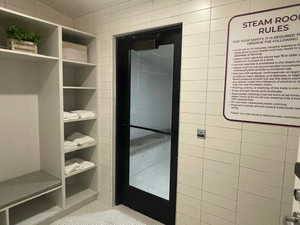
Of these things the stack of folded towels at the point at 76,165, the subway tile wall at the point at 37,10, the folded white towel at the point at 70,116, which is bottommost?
the stack of folded towels at the point at 76,165

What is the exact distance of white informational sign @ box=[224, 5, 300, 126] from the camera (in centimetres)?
126

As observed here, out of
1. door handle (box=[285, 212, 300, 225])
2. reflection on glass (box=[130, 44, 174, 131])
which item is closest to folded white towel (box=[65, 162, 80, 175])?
reflection on glass (box=[130, 44, 174, 131])

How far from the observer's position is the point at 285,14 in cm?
126

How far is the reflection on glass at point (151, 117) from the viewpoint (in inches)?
77.3

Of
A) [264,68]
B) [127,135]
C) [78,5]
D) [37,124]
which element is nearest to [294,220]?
[264,68]

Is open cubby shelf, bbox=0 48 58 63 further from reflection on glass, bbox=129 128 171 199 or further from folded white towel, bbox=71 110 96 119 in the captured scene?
reflection on glass, bbox=129 128 171 199

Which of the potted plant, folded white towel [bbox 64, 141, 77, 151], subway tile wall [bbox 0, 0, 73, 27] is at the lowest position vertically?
folded white towel [bbox 64, 141, 77, 151]

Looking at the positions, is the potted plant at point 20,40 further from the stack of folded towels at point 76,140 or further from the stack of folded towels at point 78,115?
the stack of folded towels at point 76,140

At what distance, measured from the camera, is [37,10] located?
2188mm

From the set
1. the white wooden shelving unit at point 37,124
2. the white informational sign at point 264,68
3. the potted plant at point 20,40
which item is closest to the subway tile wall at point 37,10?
the white wooden shelving unit at point 37,124

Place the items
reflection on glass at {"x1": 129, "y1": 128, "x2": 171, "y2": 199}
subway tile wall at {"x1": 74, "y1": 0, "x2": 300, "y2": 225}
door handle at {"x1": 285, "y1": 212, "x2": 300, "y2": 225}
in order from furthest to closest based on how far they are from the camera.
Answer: reflection on glass at {"x1": 129, "y1": 128, "x2": 171, "y2": 199}
subway tile wall at {"x1": 74, "y1": 0, "x2": 300, "y2": 225}
door handle at {"x1": 285, "y1": 212, "x2": 300, "y2": 225}

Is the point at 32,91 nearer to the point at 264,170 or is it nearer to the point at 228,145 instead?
the point at 228,145

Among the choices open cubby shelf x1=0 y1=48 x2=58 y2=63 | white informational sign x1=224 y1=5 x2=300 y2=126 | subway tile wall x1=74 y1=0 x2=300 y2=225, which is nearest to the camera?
white informational sign x1=224 y1=5 x2=300 y2=126

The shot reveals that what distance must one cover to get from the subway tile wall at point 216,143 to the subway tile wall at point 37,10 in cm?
101
